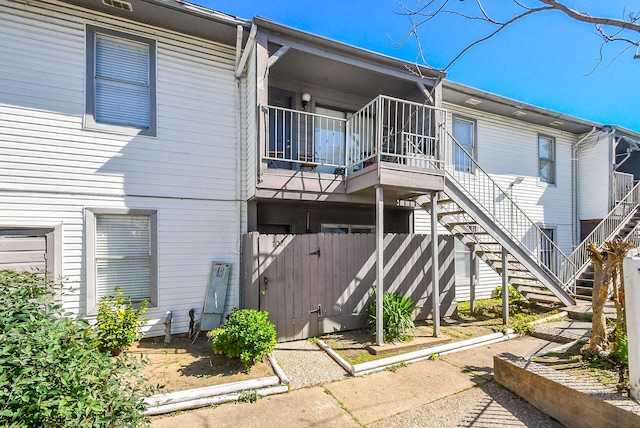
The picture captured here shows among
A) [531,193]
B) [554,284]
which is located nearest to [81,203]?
[554,284]

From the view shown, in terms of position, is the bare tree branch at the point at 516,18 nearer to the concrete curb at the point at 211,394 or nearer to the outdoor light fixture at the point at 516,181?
the concrete curb at the point at 211,394

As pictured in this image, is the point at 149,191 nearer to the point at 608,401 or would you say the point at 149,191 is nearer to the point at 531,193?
the point at 608,401

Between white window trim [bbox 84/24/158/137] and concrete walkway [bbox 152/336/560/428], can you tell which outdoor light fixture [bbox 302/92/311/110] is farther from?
concrete walkway [bbox 152/336/560/428]

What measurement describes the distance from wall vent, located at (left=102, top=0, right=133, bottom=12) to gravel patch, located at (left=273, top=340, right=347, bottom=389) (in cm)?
642

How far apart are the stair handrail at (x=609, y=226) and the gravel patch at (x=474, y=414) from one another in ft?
21.5

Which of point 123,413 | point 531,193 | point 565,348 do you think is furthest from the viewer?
point 531,193

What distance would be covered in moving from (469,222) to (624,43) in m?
3.60

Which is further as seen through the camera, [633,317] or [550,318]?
[550,318]

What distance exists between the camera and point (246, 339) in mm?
4051

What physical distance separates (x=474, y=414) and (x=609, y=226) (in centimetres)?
947

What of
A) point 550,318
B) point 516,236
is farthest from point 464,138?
point 550,318

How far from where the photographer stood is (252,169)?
559 centimetres

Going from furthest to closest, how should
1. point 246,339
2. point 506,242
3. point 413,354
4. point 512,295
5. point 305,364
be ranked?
point 512,295 < point 506,242 < point 413,354 < point 305,364 < point 246,339

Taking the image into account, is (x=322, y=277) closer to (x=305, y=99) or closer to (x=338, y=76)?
(x=305, y=99)
